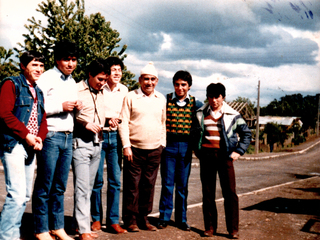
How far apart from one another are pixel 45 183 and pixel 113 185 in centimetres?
108

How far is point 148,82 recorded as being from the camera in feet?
15.5

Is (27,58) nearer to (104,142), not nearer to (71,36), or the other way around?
(104,142)

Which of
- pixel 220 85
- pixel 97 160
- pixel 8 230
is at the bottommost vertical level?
pixel 8 230

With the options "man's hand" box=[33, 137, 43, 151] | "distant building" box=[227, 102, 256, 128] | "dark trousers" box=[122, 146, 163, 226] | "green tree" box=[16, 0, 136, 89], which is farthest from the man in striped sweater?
"distant building" box=[227, 102, 256, 128]

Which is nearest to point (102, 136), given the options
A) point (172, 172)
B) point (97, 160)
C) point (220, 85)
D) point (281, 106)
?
point (97, 160)

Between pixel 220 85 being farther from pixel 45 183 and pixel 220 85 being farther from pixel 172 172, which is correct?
pixel 45 183

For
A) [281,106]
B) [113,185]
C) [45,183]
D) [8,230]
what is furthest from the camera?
[281,106]

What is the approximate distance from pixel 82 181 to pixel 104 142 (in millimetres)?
645

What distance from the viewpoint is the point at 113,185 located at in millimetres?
4609

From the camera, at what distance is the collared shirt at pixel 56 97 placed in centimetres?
382

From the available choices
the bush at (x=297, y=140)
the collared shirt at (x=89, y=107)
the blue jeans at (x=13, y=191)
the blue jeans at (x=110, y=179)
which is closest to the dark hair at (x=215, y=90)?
the blue jeans at (x=110, y=179)

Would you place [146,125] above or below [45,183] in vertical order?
above

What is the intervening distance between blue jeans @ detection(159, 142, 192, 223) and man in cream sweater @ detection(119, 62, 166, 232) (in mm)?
228

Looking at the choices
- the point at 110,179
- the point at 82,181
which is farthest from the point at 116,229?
the point at 82,181
